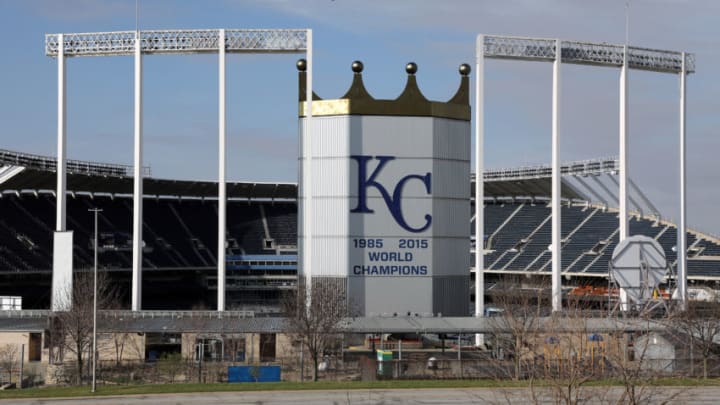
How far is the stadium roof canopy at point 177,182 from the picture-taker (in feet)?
297

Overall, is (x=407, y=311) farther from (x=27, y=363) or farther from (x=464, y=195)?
(x=27, y=363)

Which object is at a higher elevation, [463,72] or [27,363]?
[463,72]

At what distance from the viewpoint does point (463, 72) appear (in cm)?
Answer: 6519

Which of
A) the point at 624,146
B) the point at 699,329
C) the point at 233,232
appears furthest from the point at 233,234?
the point at 699,329

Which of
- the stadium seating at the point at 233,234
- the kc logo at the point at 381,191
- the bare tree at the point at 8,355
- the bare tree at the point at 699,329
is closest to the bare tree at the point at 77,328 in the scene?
the bare tree at the point at 8,355

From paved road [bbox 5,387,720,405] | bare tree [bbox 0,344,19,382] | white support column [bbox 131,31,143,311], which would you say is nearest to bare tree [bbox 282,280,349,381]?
paved road [bbox 5,387,720,405]

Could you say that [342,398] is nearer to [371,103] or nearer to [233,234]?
[371,103]

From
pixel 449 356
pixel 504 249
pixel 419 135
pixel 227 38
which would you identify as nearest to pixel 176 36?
pixel 227 38

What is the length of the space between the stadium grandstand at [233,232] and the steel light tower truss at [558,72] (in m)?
28.2

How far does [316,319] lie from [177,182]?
57.9 meters

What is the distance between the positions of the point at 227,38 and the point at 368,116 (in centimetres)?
983

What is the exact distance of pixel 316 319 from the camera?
164 feet

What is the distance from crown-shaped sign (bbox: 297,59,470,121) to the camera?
63.2 m

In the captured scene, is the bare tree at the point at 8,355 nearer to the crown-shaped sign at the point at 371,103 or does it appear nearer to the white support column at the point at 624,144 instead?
the crown-shaped sign at the point at 371,103
